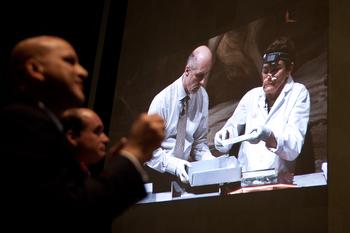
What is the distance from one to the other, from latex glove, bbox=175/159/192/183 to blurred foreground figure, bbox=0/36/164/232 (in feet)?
7.13

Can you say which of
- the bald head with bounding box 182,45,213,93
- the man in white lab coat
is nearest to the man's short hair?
the bald head with bounding box 182,45,213,93

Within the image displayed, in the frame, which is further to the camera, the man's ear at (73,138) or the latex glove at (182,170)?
the latex glove at (182,170)

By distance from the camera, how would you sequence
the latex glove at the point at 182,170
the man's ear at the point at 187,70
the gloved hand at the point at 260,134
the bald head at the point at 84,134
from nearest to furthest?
the bald head at the point at 84,134
the gloved hand at the point at 260,134
the latex glove at the point at 182,170
the man's ear at the point at 187,70

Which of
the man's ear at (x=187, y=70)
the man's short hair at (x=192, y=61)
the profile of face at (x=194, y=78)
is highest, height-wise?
the man's short hair at (x=192, y=61)

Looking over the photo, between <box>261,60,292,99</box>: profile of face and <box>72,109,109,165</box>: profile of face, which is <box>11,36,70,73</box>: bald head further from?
<box>261,60,292,99</box>: profile of face

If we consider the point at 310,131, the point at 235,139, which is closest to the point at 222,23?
the point at 235,139

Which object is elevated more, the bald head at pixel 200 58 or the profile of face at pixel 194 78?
the bald head at pixel 200 58

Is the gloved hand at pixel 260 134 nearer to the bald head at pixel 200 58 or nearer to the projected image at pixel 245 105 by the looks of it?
the projected image at pixel 245 105

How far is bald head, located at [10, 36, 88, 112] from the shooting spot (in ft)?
3.02

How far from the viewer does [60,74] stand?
93 centimetres

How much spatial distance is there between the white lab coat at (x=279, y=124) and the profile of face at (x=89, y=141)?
4.68 feet

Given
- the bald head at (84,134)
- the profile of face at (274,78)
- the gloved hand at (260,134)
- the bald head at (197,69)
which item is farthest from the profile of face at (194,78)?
the bald head at (84,134)

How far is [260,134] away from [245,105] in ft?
0.77

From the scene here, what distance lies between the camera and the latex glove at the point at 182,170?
3066 mm
